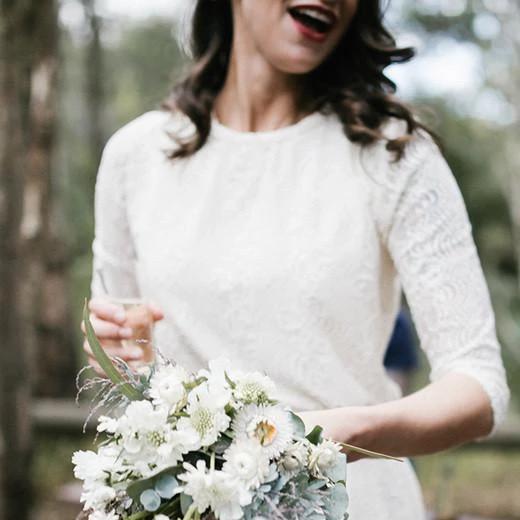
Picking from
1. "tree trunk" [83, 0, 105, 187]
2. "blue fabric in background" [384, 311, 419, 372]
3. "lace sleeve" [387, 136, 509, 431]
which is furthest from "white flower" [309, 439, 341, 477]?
"tree trunk" [83, 0, 105, 187]

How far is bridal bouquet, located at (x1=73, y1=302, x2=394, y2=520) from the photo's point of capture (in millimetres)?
1051

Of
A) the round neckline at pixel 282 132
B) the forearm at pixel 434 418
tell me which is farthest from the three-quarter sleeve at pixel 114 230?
the forearm at pixel 434 418

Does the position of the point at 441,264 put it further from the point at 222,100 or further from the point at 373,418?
the point at 222,100

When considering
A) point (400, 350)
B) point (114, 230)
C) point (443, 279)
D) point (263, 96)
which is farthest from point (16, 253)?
point (443, 279)

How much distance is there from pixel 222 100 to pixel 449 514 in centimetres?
251

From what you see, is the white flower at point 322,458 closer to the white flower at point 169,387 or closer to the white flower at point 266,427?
the white flower at point 266,427

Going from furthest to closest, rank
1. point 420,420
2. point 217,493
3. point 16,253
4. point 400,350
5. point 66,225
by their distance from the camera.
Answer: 1. point 66,225
2. point 16,253
3. point 400,350
4. point 420,420
5. point 217,493

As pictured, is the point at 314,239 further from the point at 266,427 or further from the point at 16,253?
the point at 16,253

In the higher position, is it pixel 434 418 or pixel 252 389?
pixel 252 389

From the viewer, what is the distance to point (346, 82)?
76.9 inches

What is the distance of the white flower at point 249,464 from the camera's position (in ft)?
3.44

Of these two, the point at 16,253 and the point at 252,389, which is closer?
the point at 252,389

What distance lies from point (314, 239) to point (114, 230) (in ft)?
1.68

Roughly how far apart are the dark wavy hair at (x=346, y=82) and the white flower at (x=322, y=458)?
74cm
